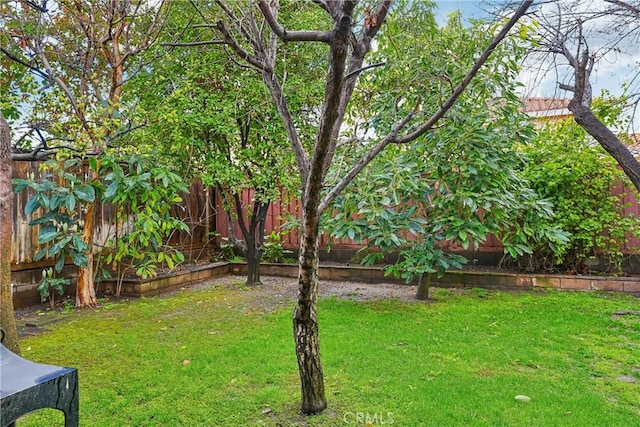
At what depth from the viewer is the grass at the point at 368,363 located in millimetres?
2174

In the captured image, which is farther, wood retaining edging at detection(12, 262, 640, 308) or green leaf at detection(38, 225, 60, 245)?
wood retaining edging at detection(12, 262, 640, 308)

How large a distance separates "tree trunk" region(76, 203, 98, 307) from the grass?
22 cm

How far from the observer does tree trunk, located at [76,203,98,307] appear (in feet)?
15.2

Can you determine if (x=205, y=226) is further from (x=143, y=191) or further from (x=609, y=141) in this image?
(x=609, y=141)

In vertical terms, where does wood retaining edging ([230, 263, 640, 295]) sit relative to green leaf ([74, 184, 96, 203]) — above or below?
below

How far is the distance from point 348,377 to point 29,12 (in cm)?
511

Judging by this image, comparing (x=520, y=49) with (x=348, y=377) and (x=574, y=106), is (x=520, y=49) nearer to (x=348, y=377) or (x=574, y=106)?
(x=574, y=106)

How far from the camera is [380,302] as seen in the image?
15.7 feet

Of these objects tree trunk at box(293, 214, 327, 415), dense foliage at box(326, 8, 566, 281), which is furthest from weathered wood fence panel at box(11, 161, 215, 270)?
tree trunk at box(293, 214, 327, 415)

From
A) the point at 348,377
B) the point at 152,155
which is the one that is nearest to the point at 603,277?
the point at 348,377

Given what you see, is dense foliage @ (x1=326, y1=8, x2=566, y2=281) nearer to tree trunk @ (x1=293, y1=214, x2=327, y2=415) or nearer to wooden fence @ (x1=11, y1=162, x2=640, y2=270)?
wooden fence @ (x1=11, y1=162, x2=640, y2=270)

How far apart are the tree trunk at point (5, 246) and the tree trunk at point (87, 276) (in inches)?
97.8

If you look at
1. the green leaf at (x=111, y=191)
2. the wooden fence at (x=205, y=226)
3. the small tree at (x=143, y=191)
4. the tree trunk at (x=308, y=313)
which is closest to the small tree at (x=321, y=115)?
the tree trunk at (x=308, y=313)

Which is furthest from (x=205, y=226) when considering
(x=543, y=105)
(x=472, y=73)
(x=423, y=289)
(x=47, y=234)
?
(x=472, y=73)
